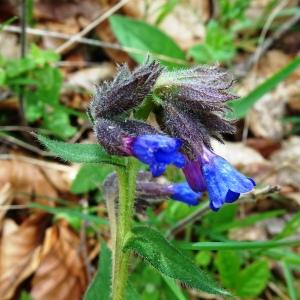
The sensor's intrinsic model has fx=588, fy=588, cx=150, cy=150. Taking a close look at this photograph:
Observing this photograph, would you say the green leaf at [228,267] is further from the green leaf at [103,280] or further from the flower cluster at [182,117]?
the flower cluster at [182,117]

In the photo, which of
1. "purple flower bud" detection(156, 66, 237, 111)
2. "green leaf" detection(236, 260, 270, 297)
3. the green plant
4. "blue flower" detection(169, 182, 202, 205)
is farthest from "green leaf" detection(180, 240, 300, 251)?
the green plant

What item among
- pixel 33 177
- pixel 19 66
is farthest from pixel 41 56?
pixel 33 177

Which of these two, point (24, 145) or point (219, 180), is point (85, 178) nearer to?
point (24, 145)

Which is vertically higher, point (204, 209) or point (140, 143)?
point (140, 143)

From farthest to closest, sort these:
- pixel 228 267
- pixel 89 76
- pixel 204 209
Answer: pixel 89 76 → pixel 228 267 → pixel 204 209

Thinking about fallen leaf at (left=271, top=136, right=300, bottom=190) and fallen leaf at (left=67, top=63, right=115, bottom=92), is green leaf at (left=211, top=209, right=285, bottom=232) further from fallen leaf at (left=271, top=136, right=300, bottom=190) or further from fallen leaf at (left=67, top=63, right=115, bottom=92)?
fallen leaf at (left=67, top=63, right=115, bottom=92)

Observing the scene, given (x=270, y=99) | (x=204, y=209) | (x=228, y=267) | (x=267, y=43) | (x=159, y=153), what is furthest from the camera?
(x=267, y=43)
